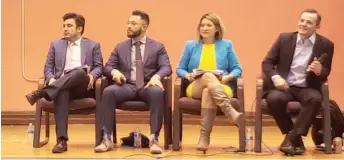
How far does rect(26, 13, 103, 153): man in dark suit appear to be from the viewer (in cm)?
475

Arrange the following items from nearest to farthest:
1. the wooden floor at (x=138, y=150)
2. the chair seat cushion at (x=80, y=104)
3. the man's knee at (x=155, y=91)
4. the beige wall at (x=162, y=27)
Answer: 1. the wooden floor at (x=138, y=150)
2. the man's knee at (x=155, y=91)
3. the chair seat cushion at (x=80, y=104)
4. the beige wall at (x=162, y=27)

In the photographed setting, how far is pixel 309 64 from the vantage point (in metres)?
4.83

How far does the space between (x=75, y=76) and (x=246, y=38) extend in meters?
2.76

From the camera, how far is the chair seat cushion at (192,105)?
4762 millimetres

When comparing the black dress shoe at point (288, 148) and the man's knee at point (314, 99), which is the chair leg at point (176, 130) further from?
the man's knee at point (314, 99)

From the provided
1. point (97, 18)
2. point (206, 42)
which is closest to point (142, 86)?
point (206, 42)

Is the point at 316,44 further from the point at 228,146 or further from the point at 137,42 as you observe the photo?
the point at 137,42

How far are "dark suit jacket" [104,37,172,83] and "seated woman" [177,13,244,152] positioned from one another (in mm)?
172

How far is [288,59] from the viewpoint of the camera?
4867mm

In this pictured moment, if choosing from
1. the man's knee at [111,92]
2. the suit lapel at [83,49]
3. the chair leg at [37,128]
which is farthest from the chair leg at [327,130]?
the chair leg at [37,128]

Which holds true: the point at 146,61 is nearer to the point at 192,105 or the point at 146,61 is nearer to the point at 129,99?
the point at 129,99

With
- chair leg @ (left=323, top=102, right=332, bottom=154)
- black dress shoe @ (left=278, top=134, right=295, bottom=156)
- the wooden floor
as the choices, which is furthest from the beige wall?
black dress shoe @ (left=278, top=134, right=295, bottom=156)

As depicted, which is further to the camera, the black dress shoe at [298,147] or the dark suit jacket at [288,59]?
the dark suit jacket at [288,59]

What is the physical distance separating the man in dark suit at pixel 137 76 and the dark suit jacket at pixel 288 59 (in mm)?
863
